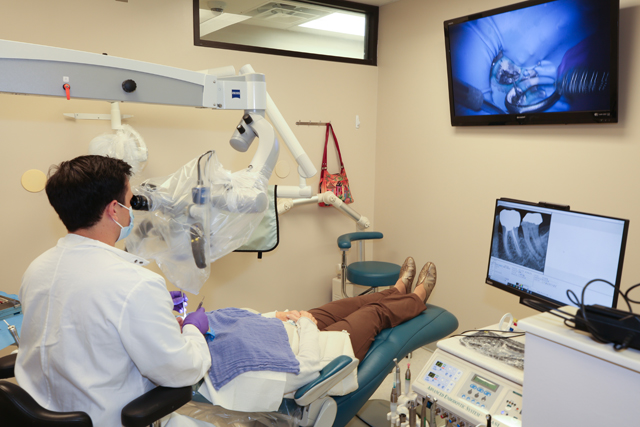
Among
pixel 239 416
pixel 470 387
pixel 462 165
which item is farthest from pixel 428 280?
pixel 239 416

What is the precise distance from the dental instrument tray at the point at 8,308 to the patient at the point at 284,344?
0.70 meters

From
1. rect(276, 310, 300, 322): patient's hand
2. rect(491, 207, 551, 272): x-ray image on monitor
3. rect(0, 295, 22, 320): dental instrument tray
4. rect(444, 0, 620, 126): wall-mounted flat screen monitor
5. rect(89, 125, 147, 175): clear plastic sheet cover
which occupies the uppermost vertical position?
Result: rect(444, 0, 620, 126): wall-mounted flat screen monitor

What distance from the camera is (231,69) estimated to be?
5.16 ft

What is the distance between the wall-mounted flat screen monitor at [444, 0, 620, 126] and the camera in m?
2.06

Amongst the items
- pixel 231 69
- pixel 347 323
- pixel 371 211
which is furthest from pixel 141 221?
pixel 371 211

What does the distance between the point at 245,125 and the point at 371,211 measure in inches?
86.1

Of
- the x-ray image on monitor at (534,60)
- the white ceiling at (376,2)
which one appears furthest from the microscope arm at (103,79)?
the white ceiling at (376,2)

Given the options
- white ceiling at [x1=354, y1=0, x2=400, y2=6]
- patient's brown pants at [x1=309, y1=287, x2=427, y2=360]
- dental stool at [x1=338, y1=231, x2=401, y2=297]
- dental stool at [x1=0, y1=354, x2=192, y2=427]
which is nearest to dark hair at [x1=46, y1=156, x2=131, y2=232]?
dental stool at [x1=0, y1=354, x2=192, y2=427]

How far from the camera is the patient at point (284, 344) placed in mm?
1520

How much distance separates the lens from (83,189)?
122 centimetres

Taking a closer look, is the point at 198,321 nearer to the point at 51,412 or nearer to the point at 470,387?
the point at 51,412

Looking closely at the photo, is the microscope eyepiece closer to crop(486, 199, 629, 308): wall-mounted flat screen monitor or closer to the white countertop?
the white countertop

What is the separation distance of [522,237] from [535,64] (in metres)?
1.22

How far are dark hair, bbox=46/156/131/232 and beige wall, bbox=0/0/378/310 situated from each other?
148cm
